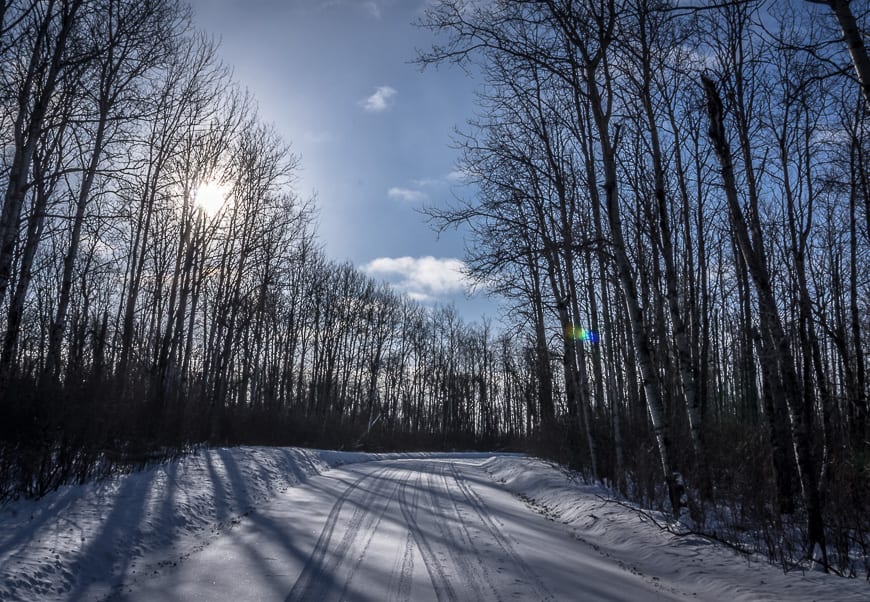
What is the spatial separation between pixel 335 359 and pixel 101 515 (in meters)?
36.8

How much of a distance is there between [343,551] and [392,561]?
75cm

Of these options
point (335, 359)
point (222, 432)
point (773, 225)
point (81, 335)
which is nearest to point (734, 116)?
point (773, 225)

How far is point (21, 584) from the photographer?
14.7 ft

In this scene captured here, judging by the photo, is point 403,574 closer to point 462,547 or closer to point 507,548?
point 462,547

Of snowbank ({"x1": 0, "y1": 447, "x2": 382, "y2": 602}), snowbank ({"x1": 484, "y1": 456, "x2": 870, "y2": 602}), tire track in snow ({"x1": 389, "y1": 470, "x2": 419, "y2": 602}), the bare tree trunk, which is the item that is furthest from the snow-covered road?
the bare tree trunk

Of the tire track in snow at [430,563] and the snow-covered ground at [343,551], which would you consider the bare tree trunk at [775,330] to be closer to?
the snow-covered ground at [343,551]

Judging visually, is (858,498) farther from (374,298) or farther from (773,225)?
(374,298)

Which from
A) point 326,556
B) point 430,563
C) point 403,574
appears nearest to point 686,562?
point 430,563

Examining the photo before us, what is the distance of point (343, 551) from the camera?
20.4ft

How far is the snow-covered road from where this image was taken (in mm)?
4812

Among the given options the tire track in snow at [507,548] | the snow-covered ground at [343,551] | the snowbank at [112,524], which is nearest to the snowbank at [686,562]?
the snow-covered ground at [343,551]

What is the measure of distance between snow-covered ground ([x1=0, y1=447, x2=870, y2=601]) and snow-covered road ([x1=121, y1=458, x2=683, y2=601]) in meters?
0.02

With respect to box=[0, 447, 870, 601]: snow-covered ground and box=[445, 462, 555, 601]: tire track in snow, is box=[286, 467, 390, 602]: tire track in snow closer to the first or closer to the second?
box=[0, 447, 870, 601]: snow-covered ground

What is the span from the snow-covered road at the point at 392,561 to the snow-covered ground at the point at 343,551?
0.08 ft
